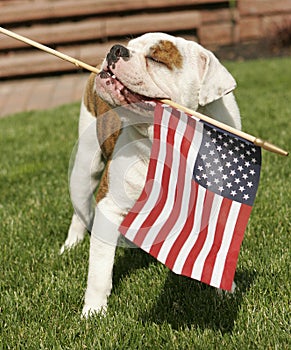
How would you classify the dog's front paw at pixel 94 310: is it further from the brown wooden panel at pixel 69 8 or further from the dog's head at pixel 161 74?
the brown wooden panel at pixel 69 8

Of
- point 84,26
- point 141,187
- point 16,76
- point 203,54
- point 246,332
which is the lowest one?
point 16,76

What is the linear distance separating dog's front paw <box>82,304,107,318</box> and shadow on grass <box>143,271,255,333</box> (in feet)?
0.74

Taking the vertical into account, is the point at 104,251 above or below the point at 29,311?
above

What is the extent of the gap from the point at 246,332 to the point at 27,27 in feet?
33.2

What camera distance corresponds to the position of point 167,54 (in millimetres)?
2941

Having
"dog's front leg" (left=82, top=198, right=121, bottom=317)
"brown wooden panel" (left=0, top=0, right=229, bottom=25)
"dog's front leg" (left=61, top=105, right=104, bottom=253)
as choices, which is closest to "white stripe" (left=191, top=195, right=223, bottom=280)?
"dog's front leg" (left=82, top=198, right=121, bottom=317)

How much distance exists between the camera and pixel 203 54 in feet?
9.87

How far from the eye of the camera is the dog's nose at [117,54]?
2.79 metres

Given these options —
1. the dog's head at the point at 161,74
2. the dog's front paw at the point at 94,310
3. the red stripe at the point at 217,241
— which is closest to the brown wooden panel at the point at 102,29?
the dog's head at the point at 161,74

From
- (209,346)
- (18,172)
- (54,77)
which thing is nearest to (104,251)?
(209,346)

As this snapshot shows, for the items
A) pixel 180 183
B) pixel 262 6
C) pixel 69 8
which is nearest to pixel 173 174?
pixel 180 183

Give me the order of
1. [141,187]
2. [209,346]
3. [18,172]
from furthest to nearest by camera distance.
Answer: [18,172]
[141,187]
[209,346]

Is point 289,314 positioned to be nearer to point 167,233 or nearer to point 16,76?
point 167,233

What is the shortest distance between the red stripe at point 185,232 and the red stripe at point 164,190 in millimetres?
134
